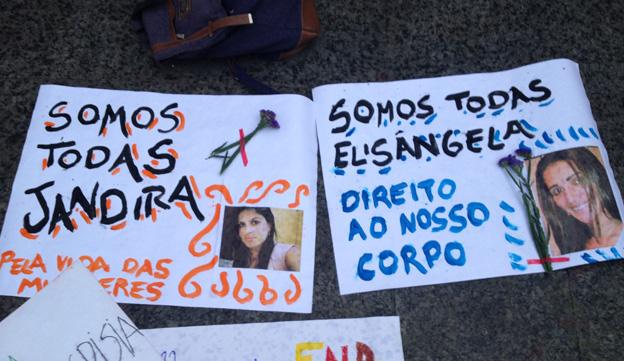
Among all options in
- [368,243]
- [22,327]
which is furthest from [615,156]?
[22,327]

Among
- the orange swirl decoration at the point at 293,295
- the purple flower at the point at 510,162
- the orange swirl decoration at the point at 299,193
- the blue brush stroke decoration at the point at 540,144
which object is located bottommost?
the orange swirl decoration at the point at 293,295

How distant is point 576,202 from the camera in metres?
0.80

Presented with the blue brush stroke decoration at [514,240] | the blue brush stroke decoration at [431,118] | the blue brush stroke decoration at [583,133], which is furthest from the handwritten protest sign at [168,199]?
the blue brush stroke decoration at [583,133]

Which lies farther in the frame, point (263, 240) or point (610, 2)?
point (610, 2)

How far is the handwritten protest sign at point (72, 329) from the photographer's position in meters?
0.67

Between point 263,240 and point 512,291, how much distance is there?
14.5 inches

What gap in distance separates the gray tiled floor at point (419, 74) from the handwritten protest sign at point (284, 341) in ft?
0.05

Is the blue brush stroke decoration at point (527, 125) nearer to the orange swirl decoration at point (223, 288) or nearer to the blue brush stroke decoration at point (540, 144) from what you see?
the blue brush stroke decoration at point (540, 144)

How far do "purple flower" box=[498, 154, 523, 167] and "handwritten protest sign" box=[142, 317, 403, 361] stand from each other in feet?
0.99

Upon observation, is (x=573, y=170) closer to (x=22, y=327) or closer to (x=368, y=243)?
(x=368, y=243)

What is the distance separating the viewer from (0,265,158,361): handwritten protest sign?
673 millimetres

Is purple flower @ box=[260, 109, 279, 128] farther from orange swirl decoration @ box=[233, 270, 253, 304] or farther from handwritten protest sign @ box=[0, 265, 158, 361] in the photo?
handwritten protest sign @ box=[0, 265, 158, 361]

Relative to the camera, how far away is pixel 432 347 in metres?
0.76

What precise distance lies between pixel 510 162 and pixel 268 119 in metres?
0.37
